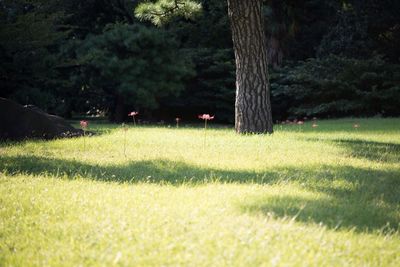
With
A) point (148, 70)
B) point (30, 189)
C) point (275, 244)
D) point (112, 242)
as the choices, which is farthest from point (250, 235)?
point (148, 70)

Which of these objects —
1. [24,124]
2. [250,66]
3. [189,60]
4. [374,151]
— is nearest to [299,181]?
[374,151]

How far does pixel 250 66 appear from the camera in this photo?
455 inches

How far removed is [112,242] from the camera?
11.5 feet

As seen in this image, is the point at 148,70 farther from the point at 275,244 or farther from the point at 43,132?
the point at 275,244

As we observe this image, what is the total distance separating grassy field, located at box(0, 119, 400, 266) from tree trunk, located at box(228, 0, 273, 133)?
3388 mm

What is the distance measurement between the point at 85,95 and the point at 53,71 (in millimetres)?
4011

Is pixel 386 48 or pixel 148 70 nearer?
pixel 148 70

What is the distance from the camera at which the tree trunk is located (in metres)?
11.4

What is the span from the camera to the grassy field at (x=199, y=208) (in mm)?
3320

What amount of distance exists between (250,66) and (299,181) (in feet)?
19.8

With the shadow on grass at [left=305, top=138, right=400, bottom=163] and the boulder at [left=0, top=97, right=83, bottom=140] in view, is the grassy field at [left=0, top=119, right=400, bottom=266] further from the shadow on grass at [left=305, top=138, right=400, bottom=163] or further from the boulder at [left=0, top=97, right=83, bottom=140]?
the boulder at [left=0, top=97, right=83, bottom=140]

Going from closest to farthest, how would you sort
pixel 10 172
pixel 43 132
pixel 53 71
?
pixel 10 172 → pixel 43 132 → pixel 53 71

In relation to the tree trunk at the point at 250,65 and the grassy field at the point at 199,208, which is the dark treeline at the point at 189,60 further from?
the grassy field at the point at 199,208

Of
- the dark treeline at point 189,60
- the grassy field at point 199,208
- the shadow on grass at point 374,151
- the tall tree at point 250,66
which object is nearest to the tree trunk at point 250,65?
the tall tree at point 250,66
